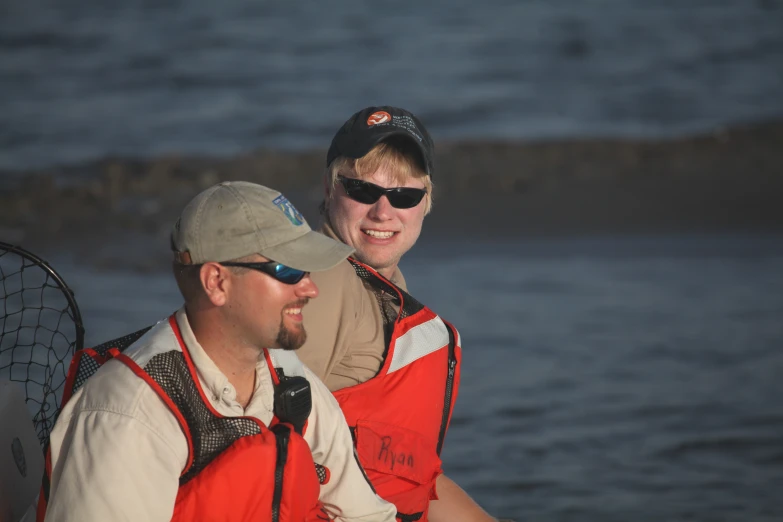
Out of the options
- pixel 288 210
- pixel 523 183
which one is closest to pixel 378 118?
pixel 288 210

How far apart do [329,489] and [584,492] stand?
2.92 meters

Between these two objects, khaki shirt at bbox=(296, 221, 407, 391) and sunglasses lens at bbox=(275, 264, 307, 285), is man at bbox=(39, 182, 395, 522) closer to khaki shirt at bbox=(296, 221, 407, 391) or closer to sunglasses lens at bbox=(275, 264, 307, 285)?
sunglasses lens at bbox=(275, 264, 307, 285)

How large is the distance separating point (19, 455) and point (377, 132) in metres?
1.33

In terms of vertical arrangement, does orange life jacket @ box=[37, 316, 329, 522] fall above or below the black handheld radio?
below

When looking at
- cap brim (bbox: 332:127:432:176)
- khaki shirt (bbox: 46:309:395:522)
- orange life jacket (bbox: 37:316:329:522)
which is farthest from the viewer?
cap brim (bbox: 332:127:432:176)

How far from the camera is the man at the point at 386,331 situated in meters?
2.85

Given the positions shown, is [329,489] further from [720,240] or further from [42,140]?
[42,140]

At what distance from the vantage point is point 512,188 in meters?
10.9

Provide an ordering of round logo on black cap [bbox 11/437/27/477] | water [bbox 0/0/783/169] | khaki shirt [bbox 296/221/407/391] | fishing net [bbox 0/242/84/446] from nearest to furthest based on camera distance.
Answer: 1. round logo on black cap [bbox 11/437/27/477]
2. khaki shirt [bbox 296/221/407/391]
3. fishing net [bbox 0/242/84/446]
4. water [bbox 0/0/783/169]

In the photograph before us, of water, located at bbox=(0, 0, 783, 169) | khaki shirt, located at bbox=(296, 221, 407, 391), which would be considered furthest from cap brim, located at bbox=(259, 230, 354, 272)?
water, located at bbox=(0, 0, 783, 169)

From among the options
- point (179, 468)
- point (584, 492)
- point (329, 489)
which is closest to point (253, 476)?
point (179, 468)

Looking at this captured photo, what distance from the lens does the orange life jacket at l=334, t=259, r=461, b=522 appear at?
2.86m

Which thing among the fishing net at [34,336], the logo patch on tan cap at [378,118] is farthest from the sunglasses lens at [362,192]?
the fishing net at [34,336]

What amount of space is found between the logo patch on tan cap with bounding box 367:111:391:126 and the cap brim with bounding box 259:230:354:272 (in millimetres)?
788
